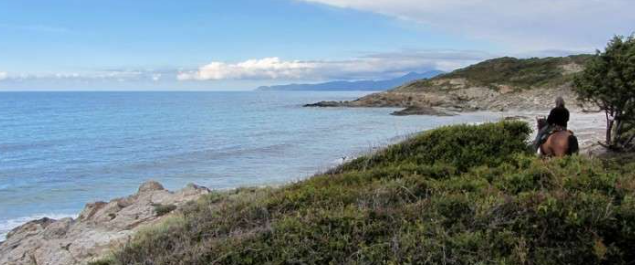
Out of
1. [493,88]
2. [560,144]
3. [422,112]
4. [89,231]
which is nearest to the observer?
[560,144]

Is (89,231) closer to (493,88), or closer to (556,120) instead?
(556,120)

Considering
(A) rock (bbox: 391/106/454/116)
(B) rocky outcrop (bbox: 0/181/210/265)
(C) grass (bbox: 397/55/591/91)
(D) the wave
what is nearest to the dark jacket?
(B) rocky outcrop (bbox: 0/181/210/265)

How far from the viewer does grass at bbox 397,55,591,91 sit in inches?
3078

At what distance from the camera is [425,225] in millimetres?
5102

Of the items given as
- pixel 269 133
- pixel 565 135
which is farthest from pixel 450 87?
pixel 565 135

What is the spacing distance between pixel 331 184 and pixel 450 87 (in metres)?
80.2

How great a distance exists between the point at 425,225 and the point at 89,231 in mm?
9374

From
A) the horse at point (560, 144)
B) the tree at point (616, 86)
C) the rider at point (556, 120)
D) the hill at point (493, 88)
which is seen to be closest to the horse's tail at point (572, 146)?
the horse at point (560, 144)

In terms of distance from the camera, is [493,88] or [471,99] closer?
[471,99]

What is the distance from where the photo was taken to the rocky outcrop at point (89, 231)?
10.2m

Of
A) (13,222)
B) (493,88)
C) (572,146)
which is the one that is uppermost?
(572,146)

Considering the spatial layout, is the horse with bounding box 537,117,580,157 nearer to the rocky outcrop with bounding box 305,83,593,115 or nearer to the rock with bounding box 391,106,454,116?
the rocky outcrop with bounding box 305,83,593,115

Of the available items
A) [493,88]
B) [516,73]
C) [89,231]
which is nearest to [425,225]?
[89,231]

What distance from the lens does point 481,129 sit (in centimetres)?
941
